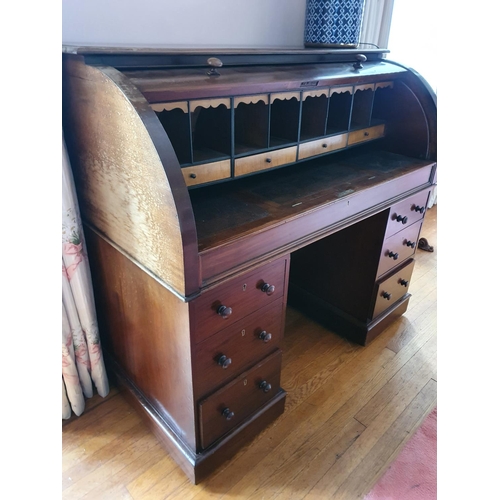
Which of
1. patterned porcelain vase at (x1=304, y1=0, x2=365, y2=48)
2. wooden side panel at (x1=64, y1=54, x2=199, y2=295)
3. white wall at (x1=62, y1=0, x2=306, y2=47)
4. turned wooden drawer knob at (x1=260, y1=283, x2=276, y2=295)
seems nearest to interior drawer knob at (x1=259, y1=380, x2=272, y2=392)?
turned wooden drawer knob at (x1=260, y1=283, x2=276, y2=295)

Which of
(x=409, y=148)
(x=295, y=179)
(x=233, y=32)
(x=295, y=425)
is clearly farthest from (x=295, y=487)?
(x=233, y=32)

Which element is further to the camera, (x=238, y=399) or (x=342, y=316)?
(x=342, y=316)

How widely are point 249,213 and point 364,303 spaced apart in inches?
36.4

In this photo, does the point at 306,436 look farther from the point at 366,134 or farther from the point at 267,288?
the point at 366,134

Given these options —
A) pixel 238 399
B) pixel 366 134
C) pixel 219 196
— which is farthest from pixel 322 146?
pixel 238 399

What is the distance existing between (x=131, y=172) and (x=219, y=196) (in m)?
0.32

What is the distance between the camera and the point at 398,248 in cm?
177

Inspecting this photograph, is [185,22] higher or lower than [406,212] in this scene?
higher

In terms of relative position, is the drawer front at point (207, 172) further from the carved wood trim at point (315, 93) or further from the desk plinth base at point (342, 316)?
the desk plinth base at point (342, 316)

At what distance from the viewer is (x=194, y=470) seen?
1.26 meters

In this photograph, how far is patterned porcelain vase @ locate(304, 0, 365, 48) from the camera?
5.09 ft

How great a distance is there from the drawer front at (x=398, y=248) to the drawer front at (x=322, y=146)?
17.8 inches

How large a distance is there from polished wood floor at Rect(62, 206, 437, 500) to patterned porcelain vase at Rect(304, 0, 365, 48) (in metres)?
1.27
